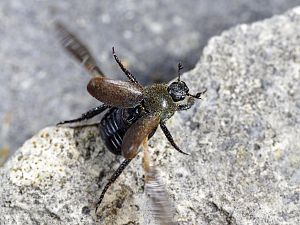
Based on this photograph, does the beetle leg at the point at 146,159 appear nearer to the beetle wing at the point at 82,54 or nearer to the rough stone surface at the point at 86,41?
the beetle wing at the point at 82,54

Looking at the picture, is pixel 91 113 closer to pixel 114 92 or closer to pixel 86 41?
pixel 114 92

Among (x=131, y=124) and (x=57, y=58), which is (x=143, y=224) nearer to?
(x=131, y=124)

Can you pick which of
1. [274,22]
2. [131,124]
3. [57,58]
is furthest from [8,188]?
[274,22]

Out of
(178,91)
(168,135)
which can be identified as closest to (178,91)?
(178,91)

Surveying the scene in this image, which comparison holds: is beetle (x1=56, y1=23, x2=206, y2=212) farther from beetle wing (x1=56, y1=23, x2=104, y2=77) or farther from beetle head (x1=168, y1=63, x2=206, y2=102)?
beetle wing (x1=56, y1=23, x2=104, y2=77)

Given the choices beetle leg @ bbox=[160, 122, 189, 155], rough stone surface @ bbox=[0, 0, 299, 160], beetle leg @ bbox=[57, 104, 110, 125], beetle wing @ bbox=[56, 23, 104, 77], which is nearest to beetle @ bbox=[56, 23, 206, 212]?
beetle leg @ bbox=[160, 122, 189, 155]

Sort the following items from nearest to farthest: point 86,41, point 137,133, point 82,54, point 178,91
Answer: point 137,133 → point 178,91 → point 82,54 → point 86,41
